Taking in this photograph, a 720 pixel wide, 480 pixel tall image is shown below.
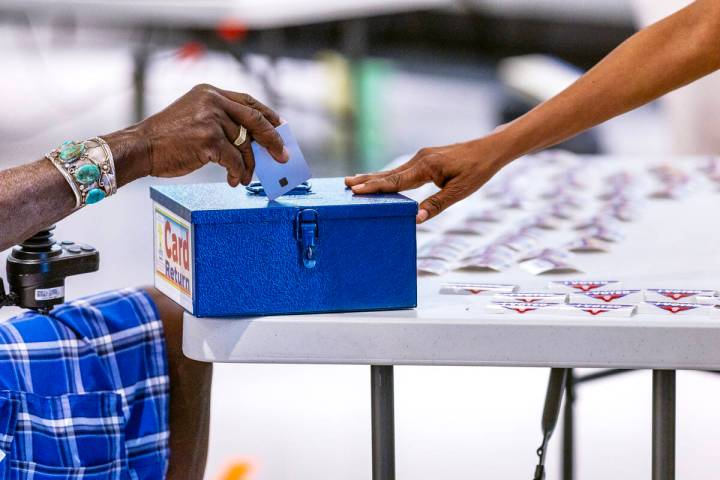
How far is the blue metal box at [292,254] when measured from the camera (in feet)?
3.75

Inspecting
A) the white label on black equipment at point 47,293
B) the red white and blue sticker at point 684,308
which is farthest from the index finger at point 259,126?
the red white and blue sticker at point 684,308

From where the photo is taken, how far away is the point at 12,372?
1.32 m

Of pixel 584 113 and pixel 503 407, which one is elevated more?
pixel 584 113

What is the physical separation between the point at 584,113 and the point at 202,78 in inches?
226

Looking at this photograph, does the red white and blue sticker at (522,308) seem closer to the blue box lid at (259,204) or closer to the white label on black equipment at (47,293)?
the blue box lid at (259,204)

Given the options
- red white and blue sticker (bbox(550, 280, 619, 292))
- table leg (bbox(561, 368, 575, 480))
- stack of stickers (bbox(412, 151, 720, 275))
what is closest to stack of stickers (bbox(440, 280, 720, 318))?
red white and blue sticker (bbox(550, 280, 619, 292))

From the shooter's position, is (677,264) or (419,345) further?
(677,264)

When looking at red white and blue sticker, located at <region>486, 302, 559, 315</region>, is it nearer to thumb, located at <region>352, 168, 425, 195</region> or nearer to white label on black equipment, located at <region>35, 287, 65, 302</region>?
thumb, located at <region>352, 168, 425, 195</region>

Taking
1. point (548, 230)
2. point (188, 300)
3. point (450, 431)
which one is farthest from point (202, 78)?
point (188, 300)

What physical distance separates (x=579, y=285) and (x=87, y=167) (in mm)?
596

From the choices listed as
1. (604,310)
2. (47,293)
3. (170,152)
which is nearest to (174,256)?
(170,152)

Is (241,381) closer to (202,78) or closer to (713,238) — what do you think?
(713,238)

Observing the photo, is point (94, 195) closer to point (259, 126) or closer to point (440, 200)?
point (259, 126)

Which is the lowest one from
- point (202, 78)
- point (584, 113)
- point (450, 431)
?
point (450, 431)
